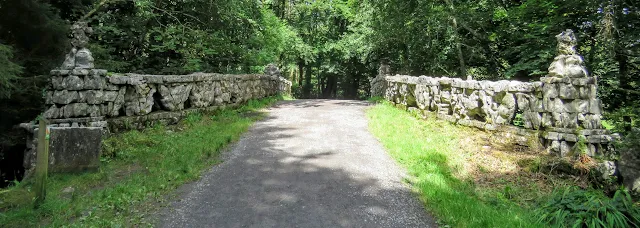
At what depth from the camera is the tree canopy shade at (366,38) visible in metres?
8.01

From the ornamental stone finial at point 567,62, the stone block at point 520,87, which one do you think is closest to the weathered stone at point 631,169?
the ornamental stone finial at point 567,62

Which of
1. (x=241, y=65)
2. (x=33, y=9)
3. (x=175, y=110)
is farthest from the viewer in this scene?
(x=241, y=65)

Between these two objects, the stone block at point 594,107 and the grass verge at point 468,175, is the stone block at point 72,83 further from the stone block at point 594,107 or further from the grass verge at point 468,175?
the stone block at point 594,107

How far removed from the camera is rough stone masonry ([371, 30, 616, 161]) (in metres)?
6.02

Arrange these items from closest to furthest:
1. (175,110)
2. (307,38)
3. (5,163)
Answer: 1. (175,110)
2. (5,163)
3. (307,38)

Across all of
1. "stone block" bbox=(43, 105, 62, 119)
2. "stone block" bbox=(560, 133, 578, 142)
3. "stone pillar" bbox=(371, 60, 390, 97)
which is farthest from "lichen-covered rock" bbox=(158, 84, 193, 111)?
"stone pillar" bbox=(371, 60, 390, 97)

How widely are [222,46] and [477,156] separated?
932cm

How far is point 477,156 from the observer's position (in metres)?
6.50

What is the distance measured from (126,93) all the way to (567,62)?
312 inches

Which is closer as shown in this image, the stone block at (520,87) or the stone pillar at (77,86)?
the stone pillar at (77,86)

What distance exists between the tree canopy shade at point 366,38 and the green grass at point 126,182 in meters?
1.62

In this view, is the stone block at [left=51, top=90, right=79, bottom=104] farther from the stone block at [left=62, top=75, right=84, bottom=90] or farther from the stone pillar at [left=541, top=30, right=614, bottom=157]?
the stone pillar at [left=541, top=30, right=614, bottom=157]

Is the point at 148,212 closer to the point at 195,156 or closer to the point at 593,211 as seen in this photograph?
the point at 195,156

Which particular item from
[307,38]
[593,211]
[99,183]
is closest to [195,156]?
[99,183]
